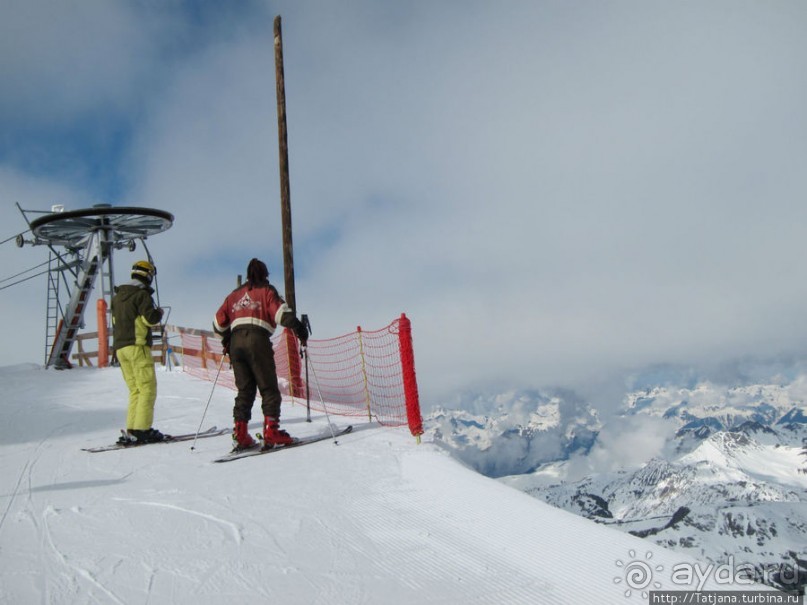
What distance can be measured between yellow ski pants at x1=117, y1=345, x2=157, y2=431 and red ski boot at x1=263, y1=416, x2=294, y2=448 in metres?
1.57

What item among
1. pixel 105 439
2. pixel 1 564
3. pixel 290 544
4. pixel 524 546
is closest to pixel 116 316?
pixel 105 439

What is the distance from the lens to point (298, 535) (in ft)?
10.7

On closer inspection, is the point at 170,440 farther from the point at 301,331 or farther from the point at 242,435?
the point at 301,331

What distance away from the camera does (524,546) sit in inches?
120

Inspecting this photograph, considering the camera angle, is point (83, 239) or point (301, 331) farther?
point (83, 239)

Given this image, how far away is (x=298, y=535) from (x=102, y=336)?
52.9 ft

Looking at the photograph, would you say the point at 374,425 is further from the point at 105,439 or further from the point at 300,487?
the point at 105,439

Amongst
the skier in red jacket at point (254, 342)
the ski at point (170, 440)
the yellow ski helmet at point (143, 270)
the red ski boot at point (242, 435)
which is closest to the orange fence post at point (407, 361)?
the skier in red jacket at point (254, 342)

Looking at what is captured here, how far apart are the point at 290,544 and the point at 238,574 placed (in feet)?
1.40

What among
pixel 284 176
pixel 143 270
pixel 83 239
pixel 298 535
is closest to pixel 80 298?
pixel 83 239

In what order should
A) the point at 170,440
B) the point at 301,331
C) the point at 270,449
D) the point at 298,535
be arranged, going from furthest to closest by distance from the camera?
the point at 170,440 < the point at 301,331 < the point at 270,449 < the point at 298,535

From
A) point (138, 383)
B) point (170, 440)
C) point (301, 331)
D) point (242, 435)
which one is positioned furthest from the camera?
point (170, 440)

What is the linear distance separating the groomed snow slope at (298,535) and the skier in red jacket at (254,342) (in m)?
0.43

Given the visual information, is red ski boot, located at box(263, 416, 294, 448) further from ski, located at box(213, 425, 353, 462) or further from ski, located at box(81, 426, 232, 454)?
ski, located at box(81, 426, 232, 454)
